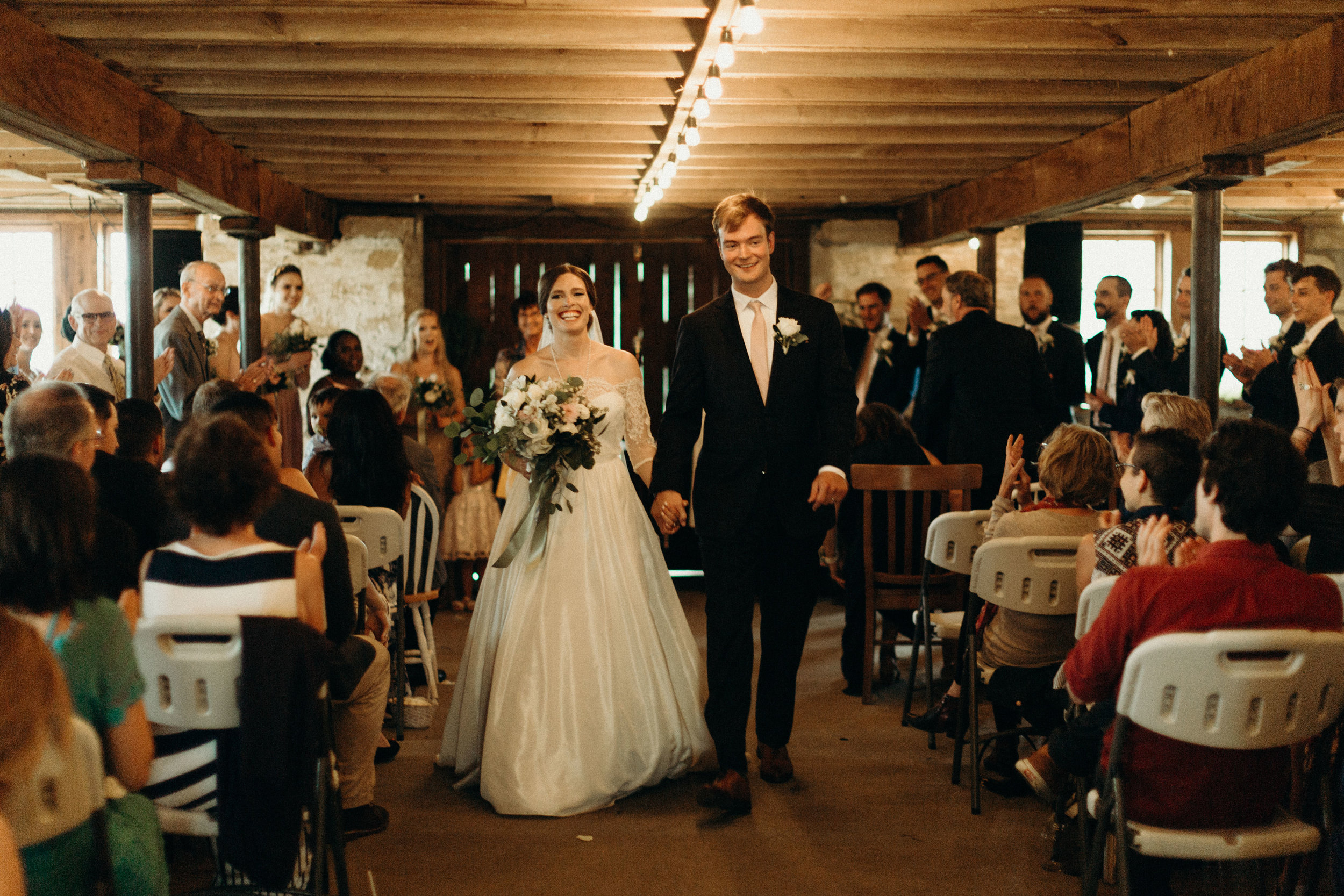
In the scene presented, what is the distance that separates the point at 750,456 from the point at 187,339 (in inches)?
143

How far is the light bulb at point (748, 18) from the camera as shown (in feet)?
12.3

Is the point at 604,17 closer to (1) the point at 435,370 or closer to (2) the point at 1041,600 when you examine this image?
(2) the point at 1041,600

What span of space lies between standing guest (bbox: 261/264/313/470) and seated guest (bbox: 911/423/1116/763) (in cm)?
Result: 472

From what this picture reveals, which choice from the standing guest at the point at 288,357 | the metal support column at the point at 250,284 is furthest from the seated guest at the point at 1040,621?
the metal support column at the point at 250,284

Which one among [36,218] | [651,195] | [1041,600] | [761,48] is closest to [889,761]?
[1041,600]

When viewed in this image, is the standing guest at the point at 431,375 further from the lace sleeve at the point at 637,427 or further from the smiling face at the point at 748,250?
the smiling face at the point at 748,250

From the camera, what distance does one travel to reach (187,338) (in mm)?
5848

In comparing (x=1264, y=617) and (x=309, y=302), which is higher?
(x=309, y=302)

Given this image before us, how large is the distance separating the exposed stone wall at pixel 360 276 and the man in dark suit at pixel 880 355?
12.4 feet

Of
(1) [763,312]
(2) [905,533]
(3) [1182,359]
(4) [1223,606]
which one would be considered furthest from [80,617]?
(3) [1182,359]

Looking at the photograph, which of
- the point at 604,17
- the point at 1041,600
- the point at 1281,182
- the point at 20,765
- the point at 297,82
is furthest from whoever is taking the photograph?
the point at 1281,182

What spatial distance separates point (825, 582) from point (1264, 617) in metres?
5.20

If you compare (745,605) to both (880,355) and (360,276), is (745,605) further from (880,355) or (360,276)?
(360,276)

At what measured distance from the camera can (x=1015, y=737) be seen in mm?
3811
